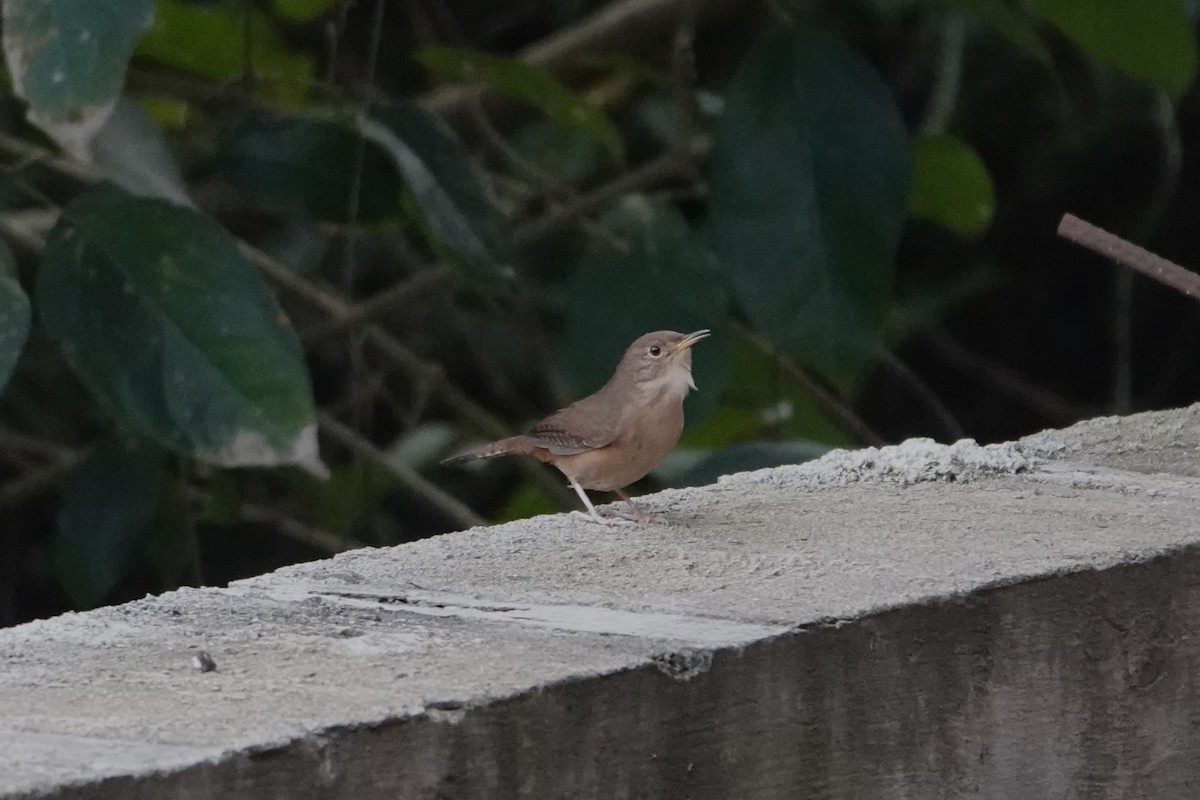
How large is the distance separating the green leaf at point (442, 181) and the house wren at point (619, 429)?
83 cm

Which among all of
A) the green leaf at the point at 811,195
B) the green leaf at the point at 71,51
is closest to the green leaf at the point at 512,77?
the green leaf at the point at 811,195

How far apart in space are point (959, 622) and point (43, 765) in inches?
33.2

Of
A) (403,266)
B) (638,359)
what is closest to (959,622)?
(638,359)

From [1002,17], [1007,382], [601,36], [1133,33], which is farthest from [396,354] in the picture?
[1007,382]

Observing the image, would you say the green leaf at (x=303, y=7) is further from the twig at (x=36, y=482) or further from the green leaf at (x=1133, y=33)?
the green leaf at (x=1133, y=33)

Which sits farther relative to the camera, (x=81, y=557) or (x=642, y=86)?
(x=642, y=86)

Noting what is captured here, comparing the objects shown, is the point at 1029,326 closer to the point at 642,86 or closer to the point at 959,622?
the point at 642,86

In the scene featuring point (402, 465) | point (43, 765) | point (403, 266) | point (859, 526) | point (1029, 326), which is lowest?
point (43, 765)

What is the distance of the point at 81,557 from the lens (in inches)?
148

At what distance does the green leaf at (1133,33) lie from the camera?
3590mm

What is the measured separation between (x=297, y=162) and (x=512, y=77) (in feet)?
1.68

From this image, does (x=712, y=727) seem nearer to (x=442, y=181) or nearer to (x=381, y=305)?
(x=442, y=181)

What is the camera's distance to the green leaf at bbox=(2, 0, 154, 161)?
9.60ft

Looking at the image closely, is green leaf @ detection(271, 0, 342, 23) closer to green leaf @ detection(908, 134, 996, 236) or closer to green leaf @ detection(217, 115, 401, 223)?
green leaf @ detection(217, 115, 401, 223)
